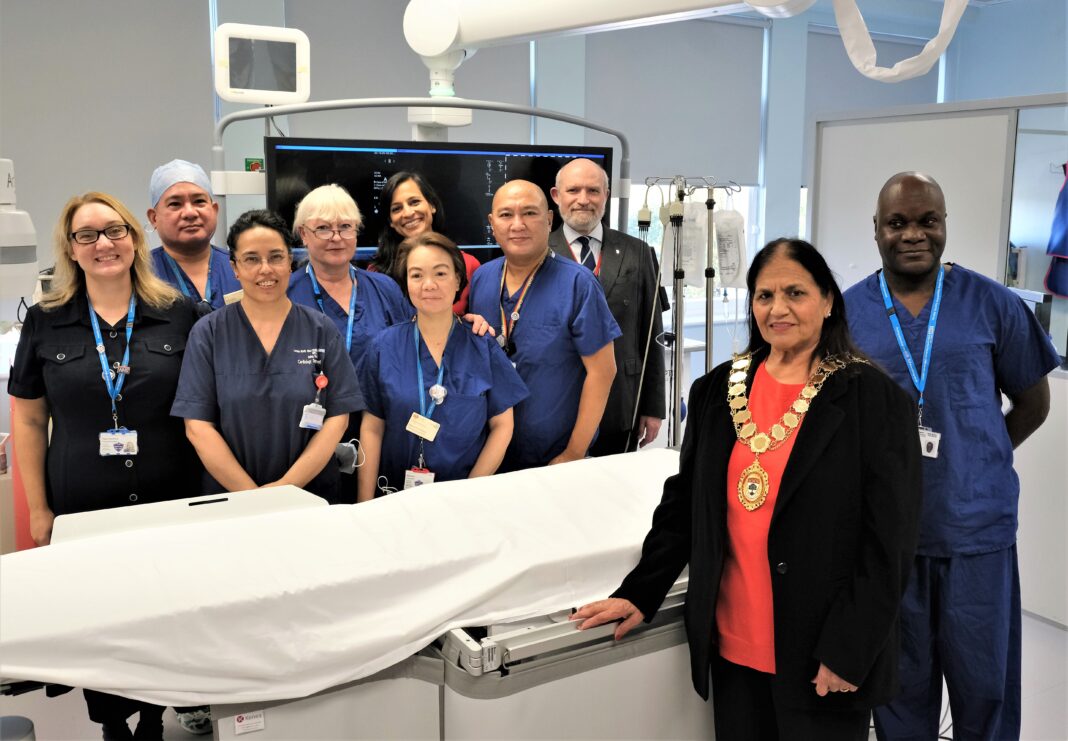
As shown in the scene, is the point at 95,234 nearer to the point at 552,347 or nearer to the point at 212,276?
the point at 212,276

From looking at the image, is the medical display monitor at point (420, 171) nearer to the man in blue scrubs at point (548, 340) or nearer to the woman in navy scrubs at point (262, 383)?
the man in blue scrubs at point (548, 340)

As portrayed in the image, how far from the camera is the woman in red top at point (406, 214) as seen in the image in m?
3.32

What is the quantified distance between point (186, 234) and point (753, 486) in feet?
6.45

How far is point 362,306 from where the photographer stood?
2836 mm

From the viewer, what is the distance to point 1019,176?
10.9 ft

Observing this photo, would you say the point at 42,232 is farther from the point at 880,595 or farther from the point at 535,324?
the point at 880,595

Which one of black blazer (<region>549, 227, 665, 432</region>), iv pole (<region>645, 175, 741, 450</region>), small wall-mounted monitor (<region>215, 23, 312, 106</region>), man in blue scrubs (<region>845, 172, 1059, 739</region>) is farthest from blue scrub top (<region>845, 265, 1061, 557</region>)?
small wall-mounted monitor (<region>215, 23, 312, 106</region>)

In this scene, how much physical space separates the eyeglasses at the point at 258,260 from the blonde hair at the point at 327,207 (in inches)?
19.0

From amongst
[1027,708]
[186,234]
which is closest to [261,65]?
[186,234]

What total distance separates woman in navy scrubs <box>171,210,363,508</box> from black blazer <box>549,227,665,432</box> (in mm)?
1174

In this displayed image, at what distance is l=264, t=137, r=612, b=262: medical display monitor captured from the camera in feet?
10.8

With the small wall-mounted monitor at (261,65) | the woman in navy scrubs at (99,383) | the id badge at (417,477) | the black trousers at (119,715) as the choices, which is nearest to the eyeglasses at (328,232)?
the woman in navy scrubs at (99,383)

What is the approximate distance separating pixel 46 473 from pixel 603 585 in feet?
4.88

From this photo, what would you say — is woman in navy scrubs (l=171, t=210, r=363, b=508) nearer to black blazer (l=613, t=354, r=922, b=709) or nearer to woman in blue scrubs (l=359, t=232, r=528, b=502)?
woman in blue scrubs (l=359, t=232, r=528, b=502)
